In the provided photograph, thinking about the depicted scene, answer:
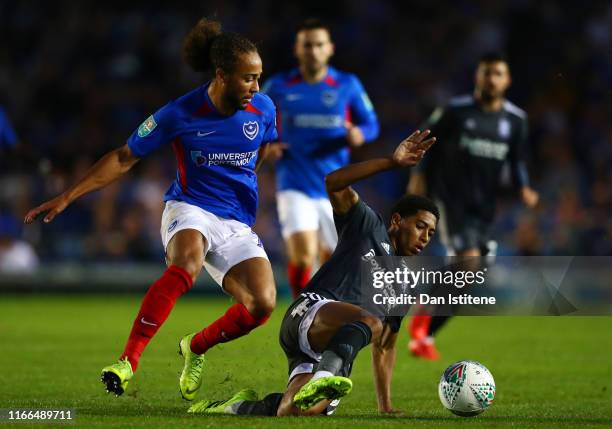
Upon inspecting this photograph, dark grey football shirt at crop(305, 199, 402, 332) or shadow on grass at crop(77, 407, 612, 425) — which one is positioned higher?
dark grey football shirt at crop(305, 199, 402, 332)

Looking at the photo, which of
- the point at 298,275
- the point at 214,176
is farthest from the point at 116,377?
the point at 298,275

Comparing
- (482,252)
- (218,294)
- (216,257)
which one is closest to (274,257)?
(218,294)

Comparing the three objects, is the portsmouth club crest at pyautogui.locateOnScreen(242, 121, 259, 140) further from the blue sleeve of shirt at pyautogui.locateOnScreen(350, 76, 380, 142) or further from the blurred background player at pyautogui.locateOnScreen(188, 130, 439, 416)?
the blue sleeve of shirt at pyautogui.locateOnScreen(350, 76, 380, 142)

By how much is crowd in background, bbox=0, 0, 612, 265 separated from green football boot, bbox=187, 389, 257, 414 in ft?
33.5

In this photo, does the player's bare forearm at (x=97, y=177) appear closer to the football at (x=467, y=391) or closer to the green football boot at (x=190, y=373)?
the green football boot at (x=190, y=373)

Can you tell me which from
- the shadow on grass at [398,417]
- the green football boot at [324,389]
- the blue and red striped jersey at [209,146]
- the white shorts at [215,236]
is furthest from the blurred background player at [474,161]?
the green football boot at [324,389]

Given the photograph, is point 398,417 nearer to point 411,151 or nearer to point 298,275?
point 411,151

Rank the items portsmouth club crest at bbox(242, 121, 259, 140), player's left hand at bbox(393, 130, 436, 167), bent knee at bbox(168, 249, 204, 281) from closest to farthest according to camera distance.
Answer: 1. player's left hand at bbox(393, 130, 436, 167)
2. bent knee at bbox(168, 249, 204, 281)
3. portsmouth club crest at bbox(242, 121, 259, 140)

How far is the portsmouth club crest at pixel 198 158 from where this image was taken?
682 cm

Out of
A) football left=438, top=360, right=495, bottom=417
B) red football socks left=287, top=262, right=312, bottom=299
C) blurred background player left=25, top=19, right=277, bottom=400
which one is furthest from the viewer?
red football socks left=287, top=262, right=312, bottom=299

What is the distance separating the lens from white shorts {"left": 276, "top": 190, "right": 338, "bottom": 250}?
10.2 m

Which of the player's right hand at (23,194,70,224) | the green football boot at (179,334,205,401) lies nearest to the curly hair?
the player's right hand at (23,194,70,224)

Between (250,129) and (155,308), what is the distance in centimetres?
129

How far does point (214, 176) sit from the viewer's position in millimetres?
6902
